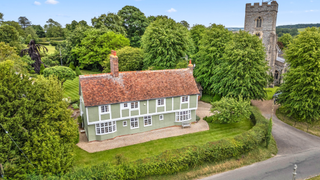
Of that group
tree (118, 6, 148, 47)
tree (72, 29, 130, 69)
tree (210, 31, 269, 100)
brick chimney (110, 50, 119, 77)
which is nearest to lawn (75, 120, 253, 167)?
tree (210, 31, 269, 100)

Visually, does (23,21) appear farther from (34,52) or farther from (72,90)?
(72,90)

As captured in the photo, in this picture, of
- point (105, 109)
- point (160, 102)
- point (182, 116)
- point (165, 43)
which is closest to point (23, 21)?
point (165, 43)

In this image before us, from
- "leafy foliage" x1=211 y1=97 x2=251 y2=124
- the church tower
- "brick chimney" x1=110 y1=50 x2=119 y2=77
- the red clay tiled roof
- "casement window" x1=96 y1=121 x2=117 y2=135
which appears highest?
the church tower

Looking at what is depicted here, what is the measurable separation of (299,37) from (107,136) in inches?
1184

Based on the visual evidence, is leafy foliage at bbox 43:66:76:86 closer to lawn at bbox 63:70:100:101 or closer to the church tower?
lawn at bbox 63:70:100:101

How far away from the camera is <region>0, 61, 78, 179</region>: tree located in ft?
49.1

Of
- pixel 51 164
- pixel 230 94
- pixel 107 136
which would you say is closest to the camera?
pixel 51 164

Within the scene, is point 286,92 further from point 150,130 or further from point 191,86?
point 150,130

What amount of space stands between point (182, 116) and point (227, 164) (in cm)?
914

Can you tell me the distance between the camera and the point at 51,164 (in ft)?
53.1

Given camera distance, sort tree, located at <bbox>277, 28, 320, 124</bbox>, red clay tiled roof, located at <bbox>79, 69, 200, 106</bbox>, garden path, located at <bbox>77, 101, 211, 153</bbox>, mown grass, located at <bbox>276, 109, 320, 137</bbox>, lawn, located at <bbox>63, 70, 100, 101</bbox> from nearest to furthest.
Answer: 1. garden path, located at <bbox>77, 101, 211, 153</bbox>
2. red clay tiled roof, located at <bbox>79, 69, 200, 106</bbox>
3. tree, located at <bbox>277, 28, 320, 124</bbox>
4. mown grass, located at <bbox>276, 109, 320, 137</bbox>
5. lawn, located at <bbox>63, 70, 100, 101</bbox>

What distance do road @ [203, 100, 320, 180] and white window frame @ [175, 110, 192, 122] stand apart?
970 cm

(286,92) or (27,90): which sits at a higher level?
(27,90)

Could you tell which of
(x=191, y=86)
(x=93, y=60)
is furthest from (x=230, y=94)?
(x=93, y=60)
